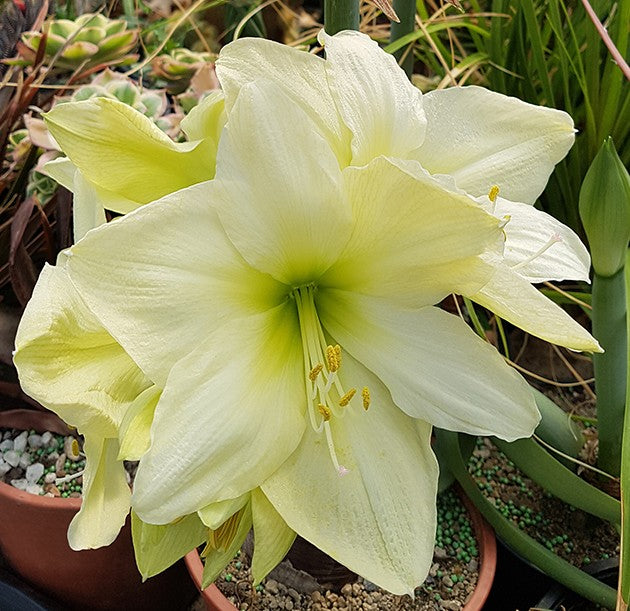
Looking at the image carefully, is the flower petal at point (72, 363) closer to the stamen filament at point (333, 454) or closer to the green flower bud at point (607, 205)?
the stamen filament at point (333, 454)

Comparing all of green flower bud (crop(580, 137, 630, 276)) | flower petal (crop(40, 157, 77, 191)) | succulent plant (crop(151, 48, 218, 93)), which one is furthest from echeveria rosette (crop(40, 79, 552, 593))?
succulent plant (crop(151, 48, 218, 93))

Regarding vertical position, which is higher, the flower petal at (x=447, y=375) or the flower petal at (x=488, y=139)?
the flower petal at (x=488, y=139)

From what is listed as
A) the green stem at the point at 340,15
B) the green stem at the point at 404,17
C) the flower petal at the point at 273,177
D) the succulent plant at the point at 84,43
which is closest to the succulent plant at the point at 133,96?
the succulent plant at the point at 84,43

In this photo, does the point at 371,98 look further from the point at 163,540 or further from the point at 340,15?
the point at 163,540

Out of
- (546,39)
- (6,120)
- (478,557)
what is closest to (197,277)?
(478,557)

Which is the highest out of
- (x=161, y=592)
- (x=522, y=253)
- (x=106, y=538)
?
(x=522, y=253)

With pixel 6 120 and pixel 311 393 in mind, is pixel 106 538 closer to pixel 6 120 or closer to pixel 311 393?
pixel 311 393

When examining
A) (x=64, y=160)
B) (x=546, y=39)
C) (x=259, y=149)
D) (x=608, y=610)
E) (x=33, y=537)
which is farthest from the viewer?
(x=546, y=39)
